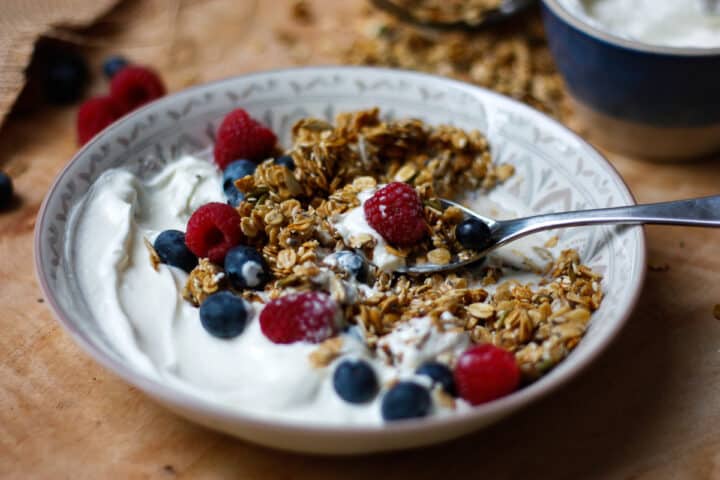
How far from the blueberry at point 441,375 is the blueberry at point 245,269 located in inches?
12.0

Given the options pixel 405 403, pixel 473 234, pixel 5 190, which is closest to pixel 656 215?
pixel 473 234

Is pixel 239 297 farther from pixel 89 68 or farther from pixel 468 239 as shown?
pixel 89 68

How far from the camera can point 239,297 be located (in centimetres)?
117

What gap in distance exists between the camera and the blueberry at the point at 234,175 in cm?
138

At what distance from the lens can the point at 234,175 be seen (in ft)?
4.60

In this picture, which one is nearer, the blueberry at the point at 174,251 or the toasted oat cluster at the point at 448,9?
the blueberry at the point at 174,251

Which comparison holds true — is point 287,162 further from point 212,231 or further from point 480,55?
point 480,55

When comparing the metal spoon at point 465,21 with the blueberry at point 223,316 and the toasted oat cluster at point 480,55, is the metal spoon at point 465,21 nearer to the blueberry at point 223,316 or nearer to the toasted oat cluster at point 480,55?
the toasted oat cluster at point 480,55

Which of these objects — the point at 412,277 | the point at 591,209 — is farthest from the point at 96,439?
the point at 591,209

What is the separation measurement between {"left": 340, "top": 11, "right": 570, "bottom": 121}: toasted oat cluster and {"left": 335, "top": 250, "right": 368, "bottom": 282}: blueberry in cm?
78

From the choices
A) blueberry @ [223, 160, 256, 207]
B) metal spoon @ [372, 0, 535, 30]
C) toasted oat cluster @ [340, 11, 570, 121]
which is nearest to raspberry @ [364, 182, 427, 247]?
blueberry @ [223, 160, 256, 207]

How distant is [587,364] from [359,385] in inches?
11.7

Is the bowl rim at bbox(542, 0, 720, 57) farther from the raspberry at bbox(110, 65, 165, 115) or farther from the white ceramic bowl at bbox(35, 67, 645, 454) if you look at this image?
the raspberry at bbox(110, 65, 165, 115)

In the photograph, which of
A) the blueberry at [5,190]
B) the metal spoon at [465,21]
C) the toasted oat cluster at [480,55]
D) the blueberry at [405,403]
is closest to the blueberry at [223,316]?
the blueberry at [405,403]
